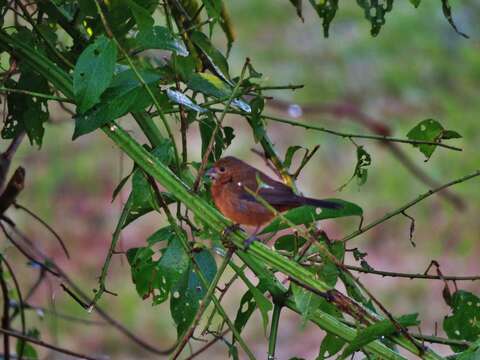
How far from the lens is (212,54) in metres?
2.26

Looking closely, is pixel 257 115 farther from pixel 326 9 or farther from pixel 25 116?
pixel 25 116

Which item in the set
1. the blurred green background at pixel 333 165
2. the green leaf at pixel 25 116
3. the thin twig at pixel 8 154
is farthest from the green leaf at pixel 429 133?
the blurred green background at pixel 333 165

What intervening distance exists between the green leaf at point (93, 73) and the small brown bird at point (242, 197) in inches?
20.3

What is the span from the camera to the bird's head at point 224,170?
89.3 inches

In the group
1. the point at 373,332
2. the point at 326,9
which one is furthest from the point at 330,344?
the point at 326,9

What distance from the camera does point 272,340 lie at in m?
1.79

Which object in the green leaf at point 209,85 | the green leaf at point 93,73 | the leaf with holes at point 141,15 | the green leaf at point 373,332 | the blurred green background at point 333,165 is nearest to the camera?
the green leaf at point 373,332

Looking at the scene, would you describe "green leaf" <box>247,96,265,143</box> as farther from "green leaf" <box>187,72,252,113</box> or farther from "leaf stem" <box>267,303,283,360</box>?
"leaf stem" <box>267,303,283,360</box>

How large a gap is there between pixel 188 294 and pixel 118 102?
18.1 inches

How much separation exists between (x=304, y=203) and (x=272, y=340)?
436mm

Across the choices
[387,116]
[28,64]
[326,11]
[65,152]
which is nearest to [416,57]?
[387,116]

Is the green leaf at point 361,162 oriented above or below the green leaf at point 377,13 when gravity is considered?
below

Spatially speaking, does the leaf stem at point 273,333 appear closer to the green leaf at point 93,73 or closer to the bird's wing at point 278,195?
the bird's wing at point 278,195

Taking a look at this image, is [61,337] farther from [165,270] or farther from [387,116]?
[165,270]
